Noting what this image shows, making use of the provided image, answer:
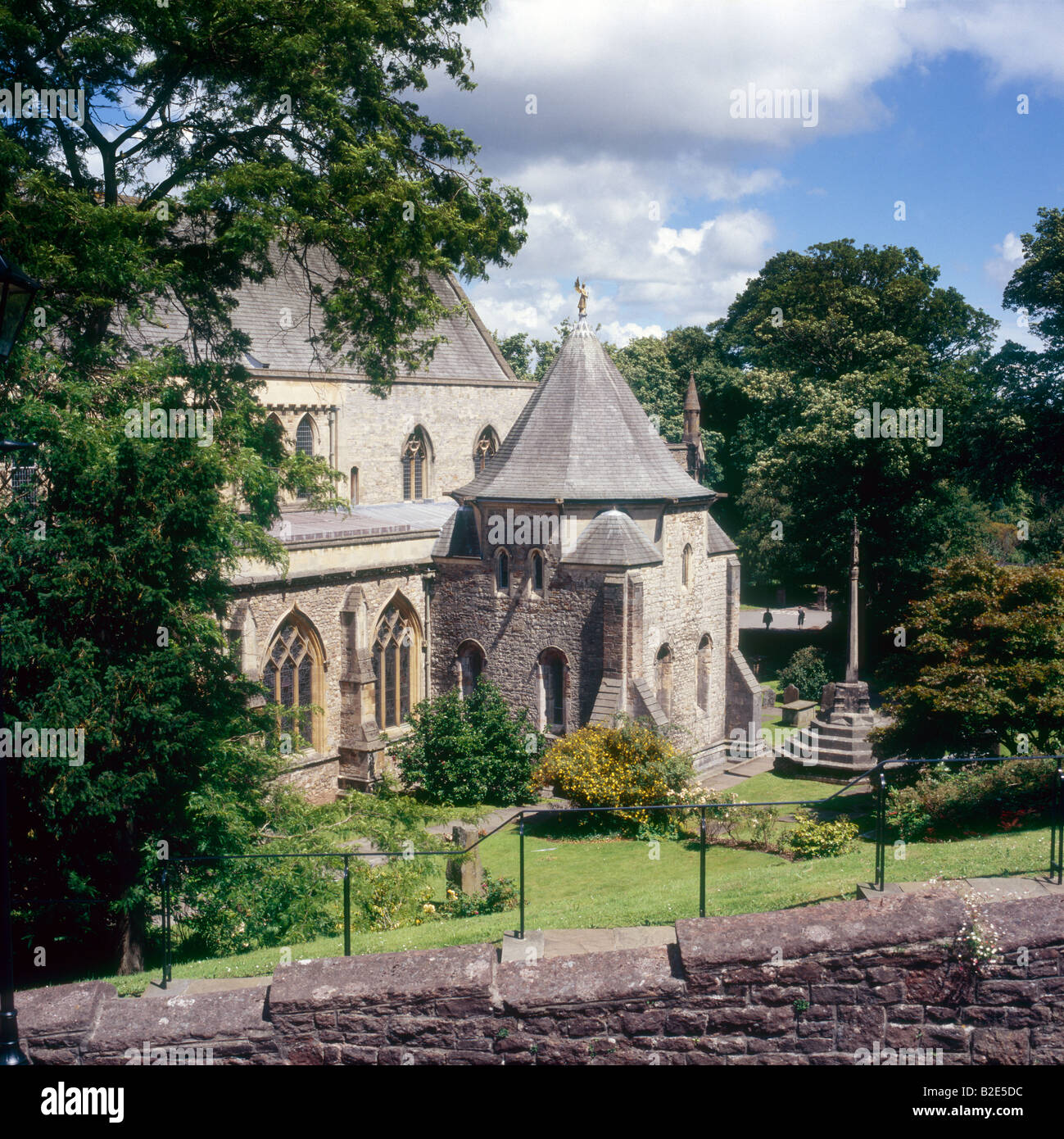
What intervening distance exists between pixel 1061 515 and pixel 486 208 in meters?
29.0

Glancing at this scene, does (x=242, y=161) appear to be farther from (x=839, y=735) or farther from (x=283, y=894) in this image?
(x=839, y=735)

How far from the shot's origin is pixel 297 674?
22797mm

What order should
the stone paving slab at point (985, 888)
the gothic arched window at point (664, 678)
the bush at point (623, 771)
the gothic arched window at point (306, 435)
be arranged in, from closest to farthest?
1. the stone paving slab at point (985, 888)
2. the bush at point (623, 771)
3. the gothic arched window at point (664, 678)
4. the gothic arched window at point (306, 435)

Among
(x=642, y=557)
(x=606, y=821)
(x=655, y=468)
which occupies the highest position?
(x=655, y=468)

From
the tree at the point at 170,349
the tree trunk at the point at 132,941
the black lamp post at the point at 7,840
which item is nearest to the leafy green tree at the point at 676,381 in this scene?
the tree at the point at 170,349

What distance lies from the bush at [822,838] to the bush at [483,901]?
4898 millimetres

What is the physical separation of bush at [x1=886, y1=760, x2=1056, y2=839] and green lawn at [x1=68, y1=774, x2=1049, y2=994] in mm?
538

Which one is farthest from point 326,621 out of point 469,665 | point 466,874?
point 466,874

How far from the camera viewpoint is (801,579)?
172 feet

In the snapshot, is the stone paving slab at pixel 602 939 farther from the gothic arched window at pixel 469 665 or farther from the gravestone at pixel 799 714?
the gravestone at pixel 799 714

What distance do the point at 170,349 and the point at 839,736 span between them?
19582mm

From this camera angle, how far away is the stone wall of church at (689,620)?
80.9ft
